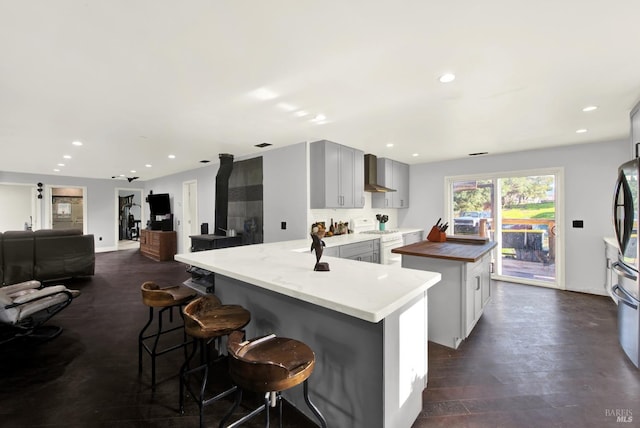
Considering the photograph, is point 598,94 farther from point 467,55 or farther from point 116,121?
point 116,121

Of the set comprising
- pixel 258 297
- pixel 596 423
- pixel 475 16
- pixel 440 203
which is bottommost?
pixel 596 423

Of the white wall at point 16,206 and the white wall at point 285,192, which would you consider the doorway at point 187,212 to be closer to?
the white wall at point 285,192

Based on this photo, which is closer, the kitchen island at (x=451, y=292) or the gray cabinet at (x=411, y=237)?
the kitchen island at (x=451, y=292)

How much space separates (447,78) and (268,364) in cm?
224

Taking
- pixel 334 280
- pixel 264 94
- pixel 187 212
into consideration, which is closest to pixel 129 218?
pixel 187 212

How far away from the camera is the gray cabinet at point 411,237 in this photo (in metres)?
5.22

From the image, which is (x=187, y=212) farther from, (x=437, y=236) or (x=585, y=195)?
(x=585, y=195)

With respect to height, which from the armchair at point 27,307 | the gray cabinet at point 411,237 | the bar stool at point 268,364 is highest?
the gray cabinet at point 411,237

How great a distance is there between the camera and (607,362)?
2264 mm

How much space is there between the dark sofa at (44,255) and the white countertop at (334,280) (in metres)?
4.17

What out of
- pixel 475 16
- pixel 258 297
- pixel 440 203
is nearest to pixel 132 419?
pixel 258 297

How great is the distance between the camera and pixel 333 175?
3936 millimetres

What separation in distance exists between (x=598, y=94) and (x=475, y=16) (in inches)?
75.2

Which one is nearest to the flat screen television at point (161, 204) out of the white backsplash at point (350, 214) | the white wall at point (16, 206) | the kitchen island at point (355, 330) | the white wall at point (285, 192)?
the white wall at point (16, 206)
